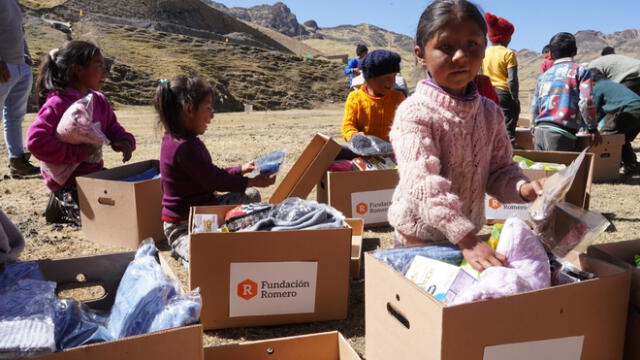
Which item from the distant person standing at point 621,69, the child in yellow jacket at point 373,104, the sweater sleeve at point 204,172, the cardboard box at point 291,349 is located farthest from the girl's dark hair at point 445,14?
the distant person standing at point 621,69

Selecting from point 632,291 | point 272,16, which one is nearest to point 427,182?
point 632,291

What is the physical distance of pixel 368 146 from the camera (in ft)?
13.1

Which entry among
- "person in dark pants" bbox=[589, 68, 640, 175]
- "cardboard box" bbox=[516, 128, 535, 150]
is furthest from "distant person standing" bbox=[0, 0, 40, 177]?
"person in dark pants" bbox=[589, 68, 640, 175]

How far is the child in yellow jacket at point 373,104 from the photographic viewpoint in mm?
4207

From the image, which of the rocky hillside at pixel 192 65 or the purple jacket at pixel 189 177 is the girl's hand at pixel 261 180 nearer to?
the purple jacket at pixel 189 177

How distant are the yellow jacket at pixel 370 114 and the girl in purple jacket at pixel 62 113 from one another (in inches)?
75.4

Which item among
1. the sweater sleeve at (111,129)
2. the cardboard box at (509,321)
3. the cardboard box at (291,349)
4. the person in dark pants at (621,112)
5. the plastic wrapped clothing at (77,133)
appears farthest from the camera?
the person in dark pants at (621,112)

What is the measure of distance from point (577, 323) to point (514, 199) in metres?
0.53

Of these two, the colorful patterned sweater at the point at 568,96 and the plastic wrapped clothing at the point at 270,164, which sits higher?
the colorful patterned sweater at the point at 568,96

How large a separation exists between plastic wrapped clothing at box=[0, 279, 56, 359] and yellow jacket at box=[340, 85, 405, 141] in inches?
118

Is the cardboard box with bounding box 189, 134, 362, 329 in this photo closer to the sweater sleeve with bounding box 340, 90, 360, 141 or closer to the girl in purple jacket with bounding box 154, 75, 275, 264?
the girl in purple jacket with bounding box 154, 75, 275, 264

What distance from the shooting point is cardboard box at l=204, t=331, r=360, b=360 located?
1.84 m

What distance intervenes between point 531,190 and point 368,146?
2.27 meters

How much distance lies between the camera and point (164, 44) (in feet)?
87.2
